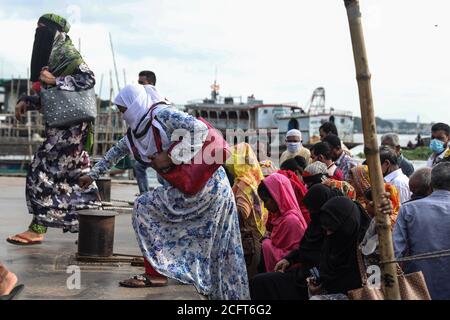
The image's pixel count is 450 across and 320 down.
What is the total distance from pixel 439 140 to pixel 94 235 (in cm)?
438

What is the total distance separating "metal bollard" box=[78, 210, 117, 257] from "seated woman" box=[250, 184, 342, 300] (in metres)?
1.45

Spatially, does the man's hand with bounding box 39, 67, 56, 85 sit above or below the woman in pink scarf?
above

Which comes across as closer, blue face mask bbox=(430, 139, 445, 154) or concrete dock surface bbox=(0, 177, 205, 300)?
concrete dock surface bbox=(0, 177, 205, 300)

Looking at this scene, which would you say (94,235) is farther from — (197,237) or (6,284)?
(6,284)

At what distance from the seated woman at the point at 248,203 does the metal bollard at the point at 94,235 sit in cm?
124

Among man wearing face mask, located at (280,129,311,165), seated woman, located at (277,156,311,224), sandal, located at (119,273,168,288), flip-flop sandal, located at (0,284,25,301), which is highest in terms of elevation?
man wearing face mask, located at (280,129,311,165)

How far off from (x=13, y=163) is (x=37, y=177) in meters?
26.3

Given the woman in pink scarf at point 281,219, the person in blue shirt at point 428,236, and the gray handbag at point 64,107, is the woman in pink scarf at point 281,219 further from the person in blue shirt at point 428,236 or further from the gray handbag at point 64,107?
the gray handbag at point 64,107

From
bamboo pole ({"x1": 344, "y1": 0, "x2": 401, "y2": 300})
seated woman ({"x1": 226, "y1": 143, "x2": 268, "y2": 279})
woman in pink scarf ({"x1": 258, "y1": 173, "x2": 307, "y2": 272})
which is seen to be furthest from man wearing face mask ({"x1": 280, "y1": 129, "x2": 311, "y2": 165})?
bamboo pole ({"x1": 344, "y1": 0, "x2": 401, "y2": 300})

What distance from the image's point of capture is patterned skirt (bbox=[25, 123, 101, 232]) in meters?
5.89

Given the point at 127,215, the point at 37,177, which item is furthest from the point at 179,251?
the point at 127,215

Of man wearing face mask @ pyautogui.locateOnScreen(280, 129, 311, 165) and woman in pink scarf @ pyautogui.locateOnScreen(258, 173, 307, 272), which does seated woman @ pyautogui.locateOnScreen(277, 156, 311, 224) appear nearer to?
woman in pink scarf @ pyautogui.locateOnScreen(258, 173, 307, 272)

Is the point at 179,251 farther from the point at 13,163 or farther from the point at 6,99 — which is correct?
the point at 6,99

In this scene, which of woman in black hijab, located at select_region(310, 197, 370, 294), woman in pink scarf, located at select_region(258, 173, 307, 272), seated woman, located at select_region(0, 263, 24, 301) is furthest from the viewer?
woman in pink scarf, located at select_region(258, 173, 307, 272)
